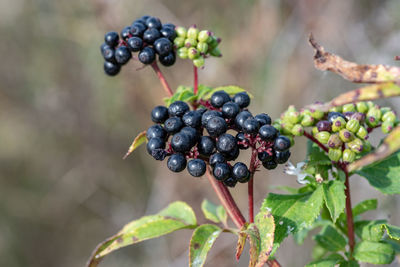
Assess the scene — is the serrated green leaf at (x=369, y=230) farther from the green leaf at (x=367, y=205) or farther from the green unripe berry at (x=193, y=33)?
the green unripe berry at (x=193, y=33)

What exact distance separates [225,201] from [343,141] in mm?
760

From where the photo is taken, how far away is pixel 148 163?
977 cm

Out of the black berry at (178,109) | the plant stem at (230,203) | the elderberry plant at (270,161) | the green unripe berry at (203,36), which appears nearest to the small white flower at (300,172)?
the elderberry plant at (270,161)

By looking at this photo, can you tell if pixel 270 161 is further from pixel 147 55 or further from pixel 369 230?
pixel 147 55

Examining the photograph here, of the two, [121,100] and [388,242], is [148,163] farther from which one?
[388,242]

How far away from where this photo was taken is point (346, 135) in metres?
2.02

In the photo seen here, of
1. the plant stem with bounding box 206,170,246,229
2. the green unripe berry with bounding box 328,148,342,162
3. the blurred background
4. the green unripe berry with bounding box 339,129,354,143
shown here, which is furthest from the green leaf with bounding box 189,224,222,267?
the blurred background

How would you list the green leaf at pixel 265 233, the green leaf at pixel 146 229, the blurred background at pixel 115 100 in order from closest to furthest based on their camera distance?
the green leaf at pixel 265 233 → the green leaf at pixel 146 229 → the blurred background at pixel 115 100

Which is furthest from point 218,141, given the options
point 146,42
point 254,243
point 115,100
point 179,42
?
point 115,100

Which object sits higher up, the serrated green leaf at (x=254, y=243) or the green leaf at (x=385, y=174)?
the green leaf at (x=385, y=174)

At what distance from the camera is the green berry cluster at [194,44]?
252 cm

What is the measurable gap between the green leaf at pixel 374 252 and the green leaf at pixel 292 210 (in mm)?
428

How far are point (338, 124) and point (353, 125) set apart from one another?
81 millimetres

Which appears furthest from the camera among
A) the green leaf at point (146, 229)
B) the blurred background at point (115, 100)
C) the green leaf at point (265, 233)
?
the blurred background at point (115, 100)
